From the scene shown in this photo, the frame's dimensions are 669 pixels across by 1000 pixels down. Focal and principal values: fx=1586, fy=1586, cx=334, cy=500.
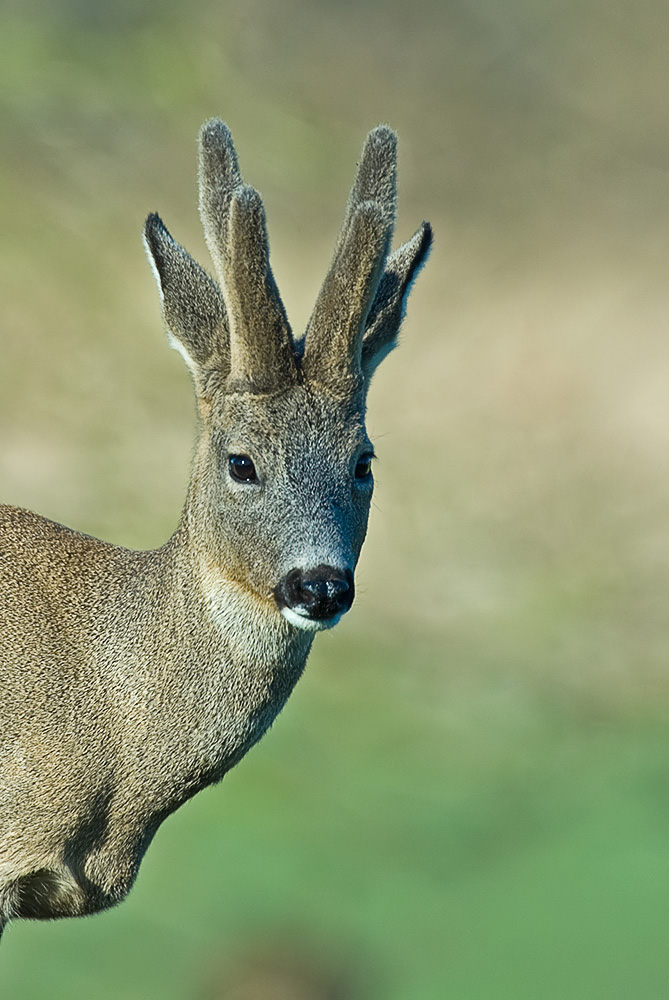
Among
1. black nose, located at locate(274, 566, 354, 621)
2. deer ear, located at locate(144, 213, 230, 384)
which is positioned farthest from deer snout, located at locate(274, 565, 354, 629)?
deer ear, located at locate(144, 213, 230, 384)

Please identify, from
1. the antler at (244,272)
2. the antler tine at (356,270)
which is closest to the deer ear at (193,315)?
the antler at (244,272)

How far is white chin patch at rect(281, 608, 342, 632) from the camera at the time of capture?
14.5ft

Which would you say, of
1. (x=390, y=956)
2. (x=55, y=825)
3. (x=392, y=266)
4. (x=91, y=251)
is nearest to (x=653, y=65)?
(x=91, y=251)

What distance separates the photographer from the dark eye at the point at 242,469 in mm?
4781

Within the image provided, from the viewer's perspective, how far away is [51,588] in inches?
204

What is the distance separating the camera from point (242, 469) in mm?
4805

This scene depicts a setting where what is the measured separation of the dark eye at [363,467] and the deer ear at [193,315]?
20.9 inches

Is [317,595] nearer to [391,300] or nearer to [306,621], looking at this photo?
[306,621]

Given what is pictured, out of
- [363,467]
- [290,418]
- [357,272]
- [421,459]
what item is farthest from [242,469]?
[421,459]

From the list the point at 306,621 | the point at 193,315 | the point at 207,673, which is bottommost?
the point at 207,673

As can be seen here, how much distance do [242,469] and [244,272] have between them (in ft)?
1.95

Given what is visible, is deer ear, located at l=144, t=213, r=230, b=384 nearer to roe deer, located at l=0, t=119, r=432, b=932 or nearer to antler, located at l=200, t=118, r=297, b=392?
roe deer, located at l=0, t=119, r=432, b=932

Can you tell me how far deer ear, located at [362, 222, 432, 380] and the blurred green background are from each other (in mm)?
4603

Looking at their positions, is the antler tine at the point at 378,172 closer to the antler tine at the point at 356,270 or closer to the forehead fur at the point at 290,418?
the antler tine at the point at 356,270
